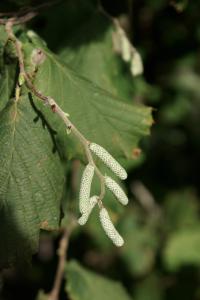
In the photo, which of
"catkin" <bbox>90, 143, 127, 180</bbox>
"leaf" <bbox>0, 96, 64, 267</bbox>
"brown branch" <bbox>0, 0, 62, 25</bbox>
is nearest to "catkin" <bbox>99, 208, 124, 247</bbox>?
"catkin" <bbox>90, 143, 127, 180</bbox>

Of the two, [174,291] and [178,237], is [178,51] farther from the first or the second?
[174,291]

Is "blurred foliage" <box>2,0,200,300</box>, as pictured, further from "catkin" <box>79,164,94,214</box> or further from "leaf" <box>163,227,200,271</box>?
"catkin" <box>79,164,94,214</box>

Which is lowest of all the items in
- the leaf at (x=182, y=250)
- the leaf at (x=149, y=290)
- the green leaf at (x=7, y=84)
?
the leaf at (x=149, y=290)

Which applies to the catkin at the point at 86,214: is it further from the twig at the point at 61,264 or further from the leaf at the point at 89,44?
the twig at the point at 61,264

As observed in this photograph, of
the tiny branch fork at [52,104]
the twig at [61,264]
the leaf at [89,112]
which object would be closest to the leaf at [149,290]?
the twig at [61,264]

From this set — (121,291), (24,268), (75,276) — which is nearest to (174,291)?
(121,291)
